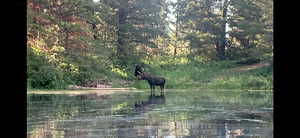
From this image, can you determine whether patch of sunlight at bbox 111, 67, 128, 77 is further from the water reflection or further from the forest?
the water reflection

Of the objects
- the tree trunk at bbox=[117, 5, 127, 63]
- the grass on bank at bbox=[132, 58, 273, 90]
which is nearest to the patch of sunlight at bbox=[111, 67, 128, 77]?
the grass on bank at bbox=[132, 58, 273, 90]

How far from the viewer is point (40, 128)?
8.30 m

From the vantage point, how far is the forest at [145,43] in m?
27.9

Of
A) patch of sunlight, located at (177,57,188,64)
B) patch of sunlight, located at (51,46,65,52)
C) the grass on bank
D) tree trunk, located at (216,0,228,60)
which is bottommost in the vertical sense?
the grass on bank

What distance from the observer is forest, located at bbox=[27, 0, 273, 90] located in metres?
27.9

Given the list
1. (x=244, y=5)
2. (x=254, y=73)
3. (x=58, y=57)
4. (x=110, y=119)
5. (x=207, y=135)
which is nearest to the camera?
(x=207, y=135)

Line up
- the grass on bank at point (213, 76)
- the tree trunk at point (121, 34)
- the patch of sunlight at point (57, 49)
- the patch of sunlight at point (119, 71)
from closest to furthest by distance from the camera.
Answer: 1. the patch of sunlight at point (57, 49)
2. the grass on bank at point (213, 76)
3. the patch of sunlight at point (119, 71)
4. the tree trunk at point (121, 34)

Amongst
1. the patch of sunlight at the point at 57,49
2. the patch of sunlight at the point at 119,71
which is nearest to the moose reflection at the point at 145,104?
the patch of sunlight at the point at 57,49

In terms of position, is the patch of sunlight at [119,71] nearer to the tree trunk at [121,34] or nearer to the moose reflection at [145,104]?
the tree trunk at [121,34]

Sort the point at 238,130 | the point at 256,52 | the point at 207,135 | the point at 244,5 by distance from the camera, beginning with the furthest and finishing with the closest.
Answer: the point at 244,5
the point at 256,52
the point at 238,130
the point at 207,135

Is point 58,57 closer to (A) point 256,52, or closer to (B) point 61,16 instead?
(B) point 61,16

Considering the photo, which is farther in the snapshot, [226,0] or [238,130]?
[226,0]
